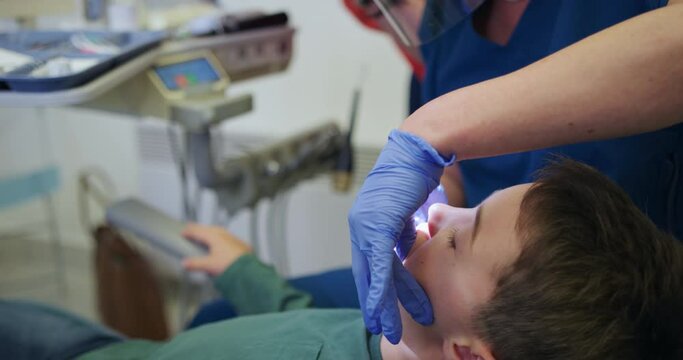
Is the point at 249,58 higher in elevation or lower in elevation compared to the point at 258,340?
higher

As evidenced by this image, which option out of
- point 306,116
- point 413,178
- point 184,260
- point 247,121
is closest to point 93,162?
point 247,121

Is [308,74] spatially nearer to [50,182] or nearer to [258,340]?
[50,182]

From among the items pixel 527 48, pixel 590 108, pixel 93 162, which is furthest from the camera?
pixel 93 162

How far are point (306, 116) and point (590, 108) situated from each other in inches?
58.5

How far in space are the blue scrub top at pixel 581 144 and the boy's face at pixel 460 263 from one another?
0.22 metres

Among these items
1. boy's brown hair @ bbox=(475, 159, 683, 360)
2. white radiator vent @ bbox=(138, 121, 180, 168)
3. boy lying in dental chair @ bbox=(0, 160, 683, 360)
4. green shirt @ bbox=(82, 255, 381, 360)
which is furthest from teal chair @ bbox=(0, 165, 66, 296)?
boy's brown hair @ bbox=(475, 159, 683, 360)

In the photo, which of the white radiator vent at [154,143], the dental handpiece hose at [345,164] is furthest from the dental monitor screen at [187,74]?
the white radiator vent at [154,143]

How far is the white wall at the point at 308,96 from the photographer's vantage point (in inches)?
79.9

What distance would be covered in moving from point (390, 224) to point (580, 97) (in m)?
0.24

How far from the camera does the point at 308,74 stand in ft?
6.99

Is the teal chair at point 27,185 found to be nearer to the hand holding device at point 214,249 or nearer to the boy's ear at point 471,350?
the hand holding device at point 214,249

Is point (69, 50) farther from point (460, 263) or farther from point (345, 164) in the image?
point (460, 263)

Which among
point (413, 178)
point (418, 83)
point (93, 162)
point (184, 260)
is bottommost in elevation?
point (93, 162)

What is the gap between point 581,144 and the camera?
39.1 inches
